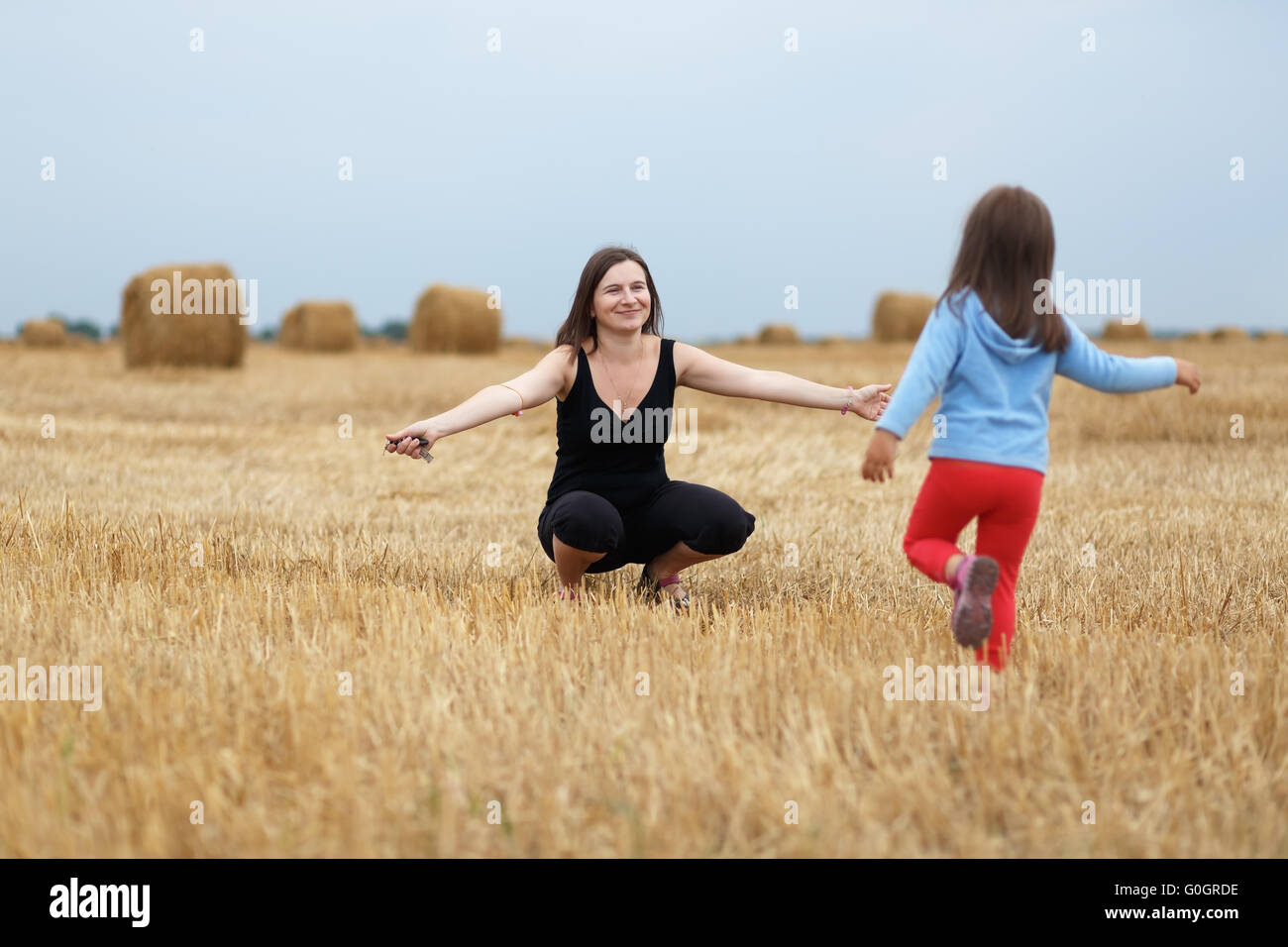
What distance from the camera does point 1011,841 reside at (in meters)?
2.46

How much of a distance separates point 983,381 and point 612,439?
5.40 ft

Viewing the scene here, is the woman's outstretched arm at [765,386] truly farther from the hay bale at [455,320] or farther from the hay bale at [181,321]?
the hay bale at [455,320]

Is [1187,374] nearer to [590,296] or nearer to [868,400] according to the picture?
[868,400]

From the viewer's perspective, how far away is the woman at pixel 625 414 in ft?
14.1

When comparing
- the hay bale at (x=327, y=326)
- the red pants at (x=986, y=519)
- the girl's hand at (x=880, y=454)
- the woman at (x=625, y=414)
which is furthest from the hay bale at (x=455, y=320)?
the girl's hand at (x=880, y=454)

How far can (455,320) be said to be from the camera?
26.1m

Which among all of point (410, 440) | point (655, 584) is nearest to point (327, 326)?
point (655, 584)

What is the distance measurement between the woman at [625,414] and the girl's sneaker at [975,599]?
114 centimetres

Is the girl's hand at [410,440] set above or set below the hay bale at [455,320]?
below

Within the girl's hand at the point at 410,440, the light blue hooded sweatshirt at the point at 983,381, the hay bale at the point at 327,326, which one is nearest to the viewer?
the light blue hooded sweatshirt at the point at 983,381

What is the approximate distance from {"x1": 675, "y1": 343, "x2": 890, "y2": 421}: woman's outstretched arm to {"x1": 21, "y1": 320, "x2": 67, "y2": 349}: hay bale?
35597 millimetres

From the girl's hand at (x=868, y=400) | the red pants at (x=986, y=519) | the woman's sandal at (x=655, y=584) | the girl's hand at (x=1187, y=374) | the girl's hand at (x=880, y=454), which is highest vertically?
the girl's hand at (x=1187, y=374)

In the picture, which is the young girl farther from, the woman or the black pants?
the black pants
